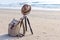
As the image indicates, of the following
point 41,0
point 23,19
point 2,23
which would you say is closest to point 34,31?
point 23,19

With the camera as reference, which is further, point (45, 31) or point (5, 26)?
point (5, 26)

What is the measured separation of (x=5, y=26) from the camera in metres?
6.64

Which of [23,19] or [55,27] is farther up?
[23,19]

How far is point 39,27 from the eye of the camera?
6547 millimetres

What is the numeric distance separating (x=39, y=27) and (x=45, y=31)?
47 cm

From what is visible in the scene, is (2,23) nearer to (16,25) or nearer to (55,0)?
(16,25)

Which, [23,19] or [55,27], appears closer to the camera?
[23,19]

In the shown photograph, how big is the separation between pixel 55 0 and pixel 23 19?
8.41 m

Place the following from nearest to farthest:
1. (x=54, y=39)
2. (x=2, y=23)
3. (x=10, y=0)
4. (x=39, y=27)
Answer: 1. (x=54, y=39)
2. (x=39, y=27)
3. (x=2, y=23)
4. (x=10, y=0)

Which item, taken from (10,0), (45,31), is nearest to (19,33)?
(45,31)

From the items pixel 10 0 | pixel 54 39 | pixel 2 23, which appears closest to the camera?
pixel 54 39

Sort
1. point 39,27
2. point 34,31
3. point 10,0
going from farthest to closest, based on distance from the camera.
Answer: point 10,0 → point 39,27 → point 34,31

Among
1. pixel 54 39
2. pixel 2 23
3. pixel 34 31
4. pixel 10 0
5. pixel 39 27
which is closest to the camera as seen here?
pixel 54 39

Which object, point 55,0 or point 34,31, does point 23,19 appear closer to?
point 34,31
